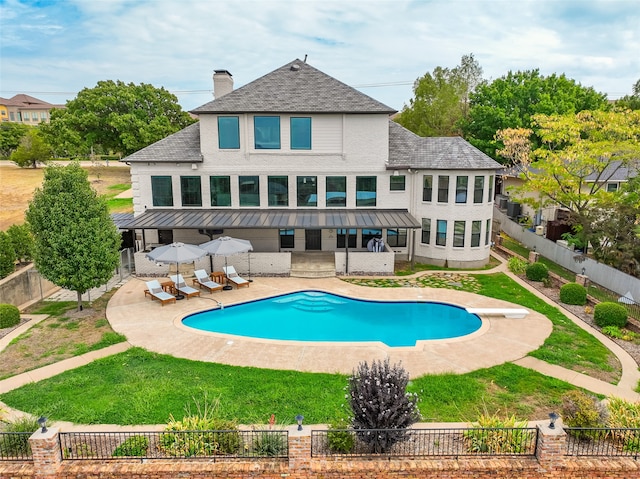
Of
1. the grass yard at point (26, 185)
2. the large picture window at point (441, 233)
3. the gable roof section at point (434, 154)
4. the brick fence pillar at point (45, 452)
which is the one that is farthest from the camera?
the grass yard at point (26, 185)

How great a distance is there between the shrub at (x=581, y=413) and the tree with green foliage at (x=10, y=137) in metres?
84.0

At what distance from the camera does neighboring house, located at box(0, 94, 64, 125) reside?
365ft

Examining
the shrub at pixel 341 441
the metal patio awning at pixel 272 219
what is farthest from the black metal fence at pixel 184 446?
the metal patio awning at pixel 272 219

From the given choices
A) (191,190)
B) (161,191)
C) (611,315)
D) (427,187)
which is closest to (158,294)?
(191,190)

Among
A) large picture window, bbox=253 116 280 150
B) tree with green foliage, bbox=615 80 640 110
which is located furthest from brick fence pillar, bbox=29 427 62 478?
tree with green foliage, bbox=615 80 640 110

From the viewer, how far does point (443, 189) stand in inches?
987

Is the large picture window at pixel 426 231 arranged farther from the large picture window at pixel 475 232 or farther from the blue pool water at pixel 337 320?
the blue pool water at pixel 337 320

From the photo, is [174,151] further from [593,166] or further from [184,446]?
[593,166]

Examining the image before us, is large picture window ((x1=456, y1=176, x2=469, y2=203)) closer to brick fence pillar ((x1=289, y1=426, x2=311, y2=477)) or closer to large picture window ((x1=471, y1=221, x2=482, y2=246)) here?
large picture window ((x1=471, y1=221, x2=482, y2=246))

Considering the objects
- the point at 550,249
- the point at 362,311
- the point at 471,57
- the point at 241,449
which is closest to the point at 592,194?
the point at 550,249

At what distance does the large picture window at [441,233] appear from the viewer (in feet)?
83.6

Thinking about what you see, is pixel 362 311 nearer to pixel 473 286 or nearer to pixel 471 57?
pixel 473 286

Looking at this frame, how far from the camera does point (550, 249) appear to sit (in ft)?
88.3

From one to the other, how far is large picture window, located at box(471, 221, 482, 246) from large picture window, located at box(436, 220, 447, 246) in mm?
1560
